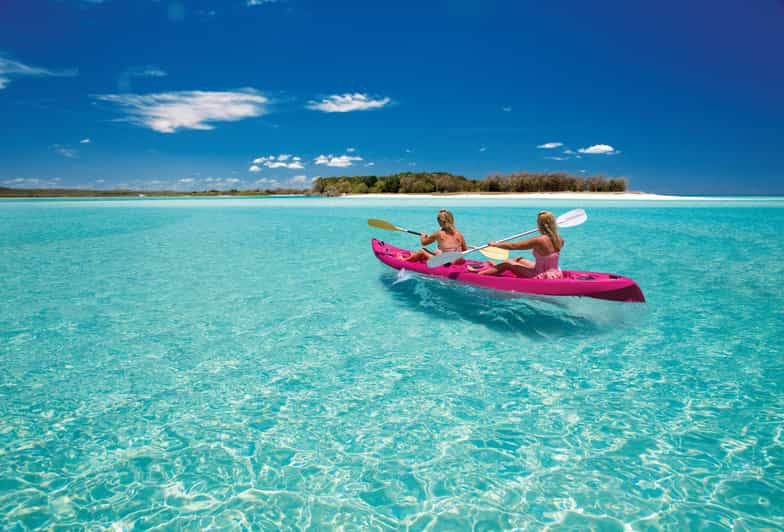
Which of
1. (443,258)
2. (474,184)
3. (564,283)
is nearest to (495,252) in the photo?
(443,258)

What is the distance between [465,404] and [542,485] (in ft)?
3.70

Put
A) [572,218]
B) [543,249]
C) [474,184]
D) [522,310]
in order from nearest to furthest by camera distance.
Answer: [543,249], [522,310], [572,218], [474,184]

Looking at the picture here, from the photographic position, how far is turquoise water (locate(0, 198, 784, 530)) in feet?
8.77

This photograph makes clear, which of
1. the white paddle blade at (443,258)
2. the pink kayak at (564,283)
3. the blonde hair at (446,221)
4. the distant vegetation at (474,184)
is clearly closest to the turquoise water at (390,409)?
the pink kayak at (564,283)

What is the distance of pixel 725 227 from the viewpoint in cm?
1881

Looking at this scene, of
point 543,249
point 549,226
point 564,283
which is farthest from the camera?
point 543,249

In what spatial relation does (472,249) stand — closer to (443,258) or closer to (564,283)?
(443,258)

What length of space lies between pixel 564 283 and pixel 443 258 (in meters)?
2.20

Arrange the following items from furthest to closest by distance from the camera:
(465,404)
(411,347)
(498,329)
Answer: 1. (498,329)
2. (411,347)
3. (465,404)

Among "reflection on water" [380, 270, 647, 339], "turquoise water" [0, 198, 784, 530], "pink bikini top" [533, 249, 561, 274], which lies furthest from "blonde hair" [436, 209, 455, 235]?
"pink bikini top" [533, 249, 561, 274]

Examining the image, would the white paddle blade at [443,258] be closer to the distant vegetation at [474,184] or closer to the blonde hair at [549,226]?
the blonde hair at [549,226]

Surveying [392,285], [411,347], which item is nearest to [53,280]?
[392,285]

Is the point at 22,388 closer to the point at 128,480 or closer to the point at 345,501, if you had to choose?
the point at 128,480

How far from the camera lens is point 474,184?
73250 millimetres
